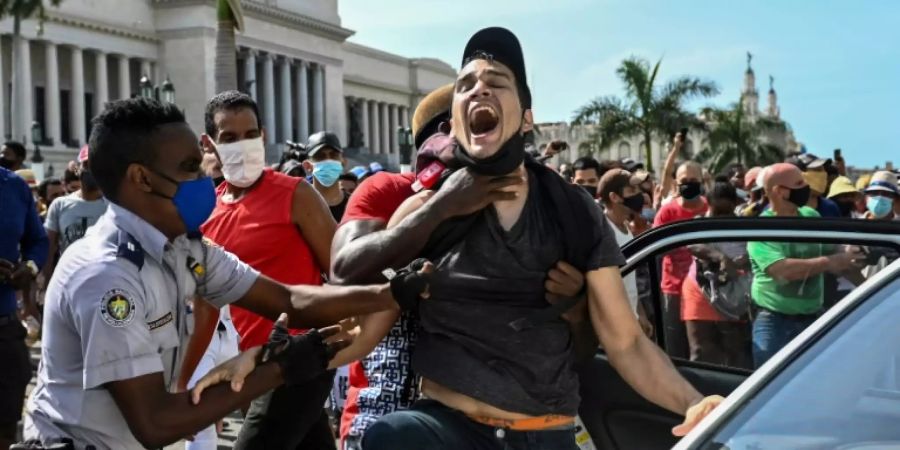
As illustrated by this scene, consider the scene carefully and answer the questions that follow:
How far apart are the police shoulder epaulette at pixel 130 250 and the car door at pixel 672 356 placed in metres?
1.92

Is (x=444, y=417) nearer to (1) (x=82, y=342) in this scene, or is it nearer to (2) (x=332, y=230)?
(1) (x=82, y=342)

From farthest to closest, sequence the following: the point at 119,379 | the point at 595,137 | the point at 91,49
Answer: the point at 91,49, the point at 595,137, the point at 119,379

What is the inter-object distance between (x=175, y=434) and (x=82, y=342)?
33cm

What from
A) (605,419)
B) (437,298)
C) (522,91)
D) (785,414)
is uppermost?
(522,91)

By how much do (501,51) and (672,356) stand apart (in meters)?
1.76

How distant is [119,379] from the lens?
9.50 ft

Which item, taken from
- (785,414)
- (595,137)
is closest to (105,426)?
(785,414)

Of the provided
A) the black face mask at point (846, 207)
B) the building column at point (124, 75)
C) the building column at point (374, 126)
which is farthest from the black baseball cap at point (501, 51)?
the building column at point (374, 126)

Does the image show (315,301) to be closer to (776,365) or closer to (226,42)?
(776,365)

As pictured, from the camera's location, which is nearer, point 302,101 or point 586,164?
point 586,164

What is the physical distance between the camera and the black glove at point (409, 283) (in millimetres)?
2980

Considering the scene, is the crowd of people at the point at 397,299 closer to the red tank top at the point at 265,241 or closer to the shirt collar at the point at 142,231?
the shirt collar at the point at 142,231

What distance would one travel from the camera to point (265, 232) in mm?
4887

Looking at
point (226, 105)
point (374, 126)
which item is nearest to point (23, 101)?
point (374, 126)
